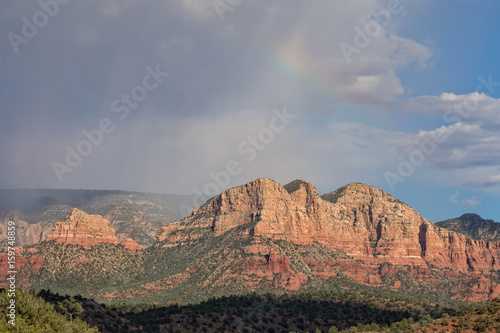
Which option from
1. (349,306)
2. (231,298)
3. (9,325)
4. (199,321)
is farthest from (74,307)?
(349,306)

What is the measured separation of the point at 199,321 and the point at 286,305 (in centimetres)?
3560

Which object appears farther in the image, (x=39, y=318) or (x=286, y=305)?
(x=286, y=305)

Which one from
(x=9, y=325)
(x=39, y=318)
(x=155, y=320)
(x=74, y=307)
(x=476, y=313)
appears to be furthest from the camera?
(x=155, y=320)

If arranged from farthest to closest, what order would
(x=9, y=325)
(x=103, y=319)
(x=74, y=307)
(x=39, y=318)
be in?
(x=103, y=319) → (x=74, y=307) → (x=39, y=318) → (x=9, y=325)

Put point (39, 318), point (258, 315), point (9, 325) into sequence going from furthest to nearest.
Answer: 1. point (258, 315)
2. point (39, 318)
3. point (9, 325)

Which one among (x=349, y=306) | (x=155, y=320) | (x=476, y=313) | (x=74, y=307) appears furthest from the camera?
(x=349, y=306)

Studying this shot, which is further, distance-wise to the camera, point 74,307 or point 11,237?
point 74,307

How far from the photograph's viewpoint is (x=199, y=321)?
121 metres

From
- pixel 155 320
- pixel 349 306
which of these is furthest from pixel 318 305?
pixel 155 320

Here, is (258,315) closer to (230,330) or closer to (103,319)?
(230,330)

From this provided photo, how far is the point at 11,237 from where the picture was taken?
212 feet

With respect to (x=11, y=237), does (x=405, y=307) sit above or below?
below

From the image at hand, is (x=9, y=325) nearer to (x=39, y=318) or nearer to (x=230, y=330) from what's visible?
(x=39, y=318)

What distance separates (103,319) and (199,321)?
23857 mm
